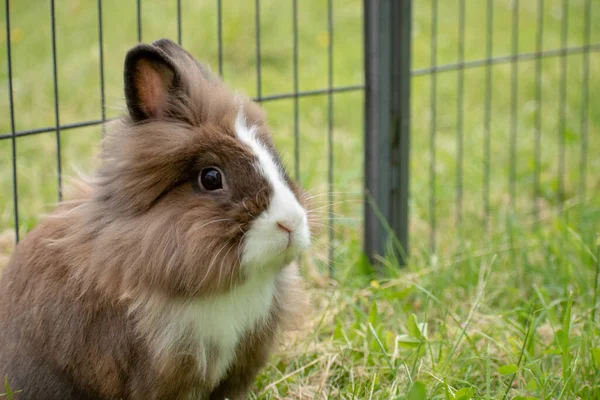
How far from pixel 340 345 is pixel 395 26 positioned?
1.31m

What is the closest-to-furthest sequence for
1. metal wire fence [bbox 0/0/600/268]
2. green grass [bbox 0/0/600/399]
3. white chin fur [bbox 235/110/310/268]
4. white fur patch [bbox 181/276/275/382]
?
white chin fur [bbox 235/110/310/268], white fur patch [bbox 181/276/275/382], green grass [bbox 0/0/600/399], metal wire fence [bbox 0/0/600/268]

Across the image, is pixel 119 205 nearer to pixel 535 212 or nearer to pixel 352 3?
pixel 535 212

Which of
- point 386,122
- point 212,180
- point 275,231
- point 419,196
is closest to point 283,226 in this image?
point 275,231

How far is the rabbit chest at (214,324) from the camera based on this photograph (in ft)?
5.42

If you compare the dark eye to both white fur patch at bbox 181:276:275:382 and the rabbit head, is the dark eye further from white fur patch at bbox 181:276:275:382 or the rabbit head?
white fur patch at bbox 181:276:275:382

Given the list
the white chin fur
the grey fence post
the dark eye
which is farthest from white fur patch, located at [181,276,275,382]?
the grey fence post

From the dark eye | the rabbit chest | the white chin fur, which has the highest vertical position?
the dark eye

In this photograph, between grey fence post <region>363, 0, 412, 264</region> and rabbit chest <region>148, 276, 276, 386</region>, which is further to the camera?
grey fence post <region>363, 0, 412, 264</region>

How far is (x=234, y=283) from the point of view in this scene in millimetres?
1616

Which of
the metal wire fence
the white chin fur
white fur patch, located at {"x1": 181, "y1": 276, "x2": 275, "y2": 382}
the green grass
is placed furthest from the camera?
the metal wire fence

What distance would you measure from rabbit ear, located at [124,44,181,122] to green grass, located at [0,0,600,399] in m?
0.23

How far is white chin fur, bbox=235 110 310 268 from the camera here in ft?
5.10

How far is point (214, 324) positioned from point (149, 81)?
0.56 meters

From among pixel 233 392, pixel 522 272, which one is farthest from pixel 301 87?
pixel 233 392
